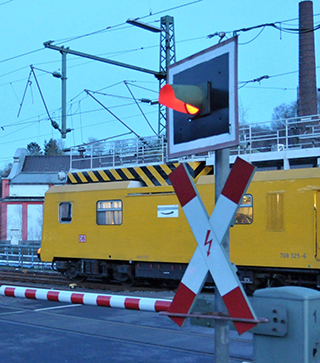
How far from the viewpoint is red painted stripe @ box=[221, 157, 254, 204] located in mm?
3422

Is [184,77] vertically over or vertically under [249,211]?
over

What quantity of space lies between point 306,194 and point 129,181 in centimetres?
566

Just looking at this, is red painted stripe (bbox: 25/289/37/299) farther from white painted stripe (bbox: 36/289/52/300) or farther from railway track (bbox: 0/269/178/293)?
railway track (bbox: 0/269/178/293)

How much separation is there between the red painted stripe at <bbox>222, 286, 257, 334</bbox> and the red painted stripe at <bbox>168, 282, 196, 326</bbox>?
32 centimetres

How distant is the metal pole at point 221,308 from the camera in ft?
11.0

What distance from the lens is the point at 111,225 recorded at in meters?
15.7

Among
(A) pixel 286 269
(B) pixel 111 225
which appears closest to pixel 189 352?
(A) pixel 286 269

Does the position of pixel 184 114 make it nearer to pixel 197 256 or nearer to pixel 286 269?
pixel 197 256

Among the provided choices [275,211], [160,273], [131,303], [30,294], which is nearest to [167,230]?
[160,273]

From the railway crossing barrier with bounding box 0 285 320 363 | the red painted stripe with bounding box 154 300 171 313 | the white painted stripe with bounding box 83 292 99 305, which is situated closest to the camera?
the railway crossing barrier with bounding box 0 285 320 363

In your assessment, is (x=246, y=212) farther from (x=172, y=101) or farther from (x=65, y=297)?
(x=172, y=101)

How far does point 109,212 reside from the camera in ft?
51.8

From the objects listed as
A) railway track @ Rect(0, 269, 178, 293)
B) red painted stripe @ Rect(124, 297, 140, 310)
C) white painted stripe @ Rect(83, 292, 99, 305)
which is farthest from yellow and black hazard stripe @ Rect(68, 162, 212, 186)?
red painted stripe @ Rect(124, 297, 140, 310)

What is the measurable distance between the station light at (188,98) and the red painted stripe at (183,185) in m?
0.42
